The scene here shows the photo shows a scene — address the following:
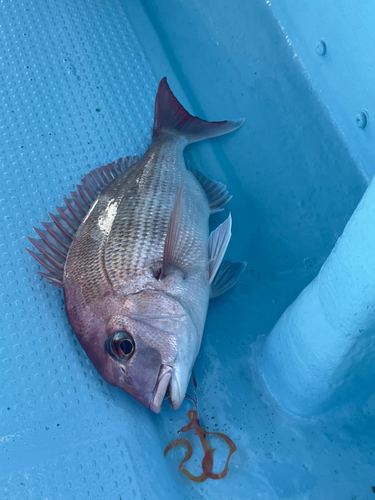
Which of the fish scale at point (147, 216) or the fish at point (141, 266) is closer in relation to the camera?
the fish at point (141, 266)

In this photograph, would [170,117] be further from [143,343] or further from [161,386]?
[161,386]

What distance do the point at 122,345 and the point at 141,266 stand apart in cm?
29

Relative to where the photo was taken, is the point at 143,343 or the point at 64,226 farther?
the point at 64,226

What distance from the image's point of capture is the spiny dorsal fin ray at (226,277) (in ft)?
6.00

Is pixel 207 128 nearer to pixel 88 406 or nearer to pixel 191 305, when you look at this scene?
pixel 191 305

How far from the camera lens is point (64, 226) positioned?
1724 millimetres

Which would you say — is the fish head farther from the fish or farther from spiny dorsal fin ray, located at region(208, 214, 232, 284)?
spiny dorsal fin ray, located at region(208, 214, 232, 284)

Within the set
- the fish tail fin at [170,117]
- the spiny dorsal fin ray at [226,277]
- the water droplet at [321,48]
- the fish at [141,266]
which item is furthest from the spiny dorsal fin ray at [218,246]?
the water droplet at [321,48]

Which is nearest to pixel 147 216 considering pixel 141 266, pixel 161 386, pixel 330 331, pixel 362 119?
pixel 141 266

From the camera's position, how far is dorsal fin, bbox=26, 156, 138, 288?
5.37 ft

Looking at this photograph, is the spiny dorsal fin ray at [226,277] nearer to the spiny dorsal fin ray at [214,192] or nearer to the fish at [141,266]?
the fish at [141,266]

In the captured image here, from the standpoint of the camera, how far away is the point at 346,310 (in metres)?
1.21

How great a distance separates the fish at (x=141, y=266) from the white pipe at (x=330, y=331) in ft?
1.07

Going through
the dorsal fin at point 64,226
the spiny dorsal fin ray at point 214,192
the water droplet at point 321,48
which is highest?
the water droplet at point 321,48
